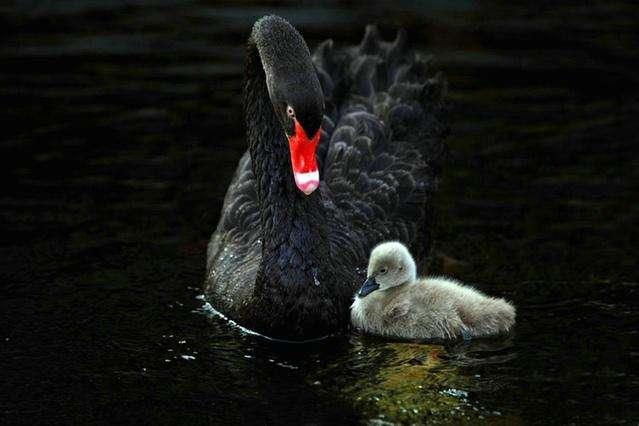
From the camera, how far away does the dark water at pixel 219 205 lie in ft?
21.8

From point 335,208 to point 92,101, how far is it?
343 cm

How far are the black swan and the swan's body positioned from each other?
0.21 meters

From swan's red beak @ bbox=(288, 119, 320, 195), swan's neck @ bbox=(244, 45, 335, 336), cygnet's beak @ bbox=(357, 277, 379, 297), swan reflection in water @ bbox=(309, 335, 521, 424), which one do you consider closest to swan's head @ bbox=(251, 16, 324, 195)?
swan's red beak @ bbox=(288, 119, 320, 195)

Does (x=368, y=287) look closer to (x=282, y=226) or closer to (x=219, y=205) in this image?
(x=282, y=226)

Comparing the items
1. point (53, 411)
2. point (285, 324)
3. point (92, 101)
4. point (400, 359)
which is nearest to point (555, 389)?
point (400, 359)

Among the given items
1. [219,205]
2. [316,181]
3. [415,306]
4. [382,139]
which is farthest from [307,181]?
[219,205]

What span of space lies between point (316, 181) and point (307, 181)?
0.05 meters

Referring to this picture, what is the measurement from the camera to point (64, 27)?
40.0 feet

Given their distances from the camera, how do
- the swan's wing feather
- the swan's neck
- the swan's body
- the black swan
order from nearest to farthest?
the black swan
the swan's body
the swan's neck
the swan's wing feather

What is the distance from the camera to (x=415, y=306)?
720 centimetres

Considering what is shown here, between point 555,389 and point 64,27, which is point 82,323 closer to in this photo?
point 555,389

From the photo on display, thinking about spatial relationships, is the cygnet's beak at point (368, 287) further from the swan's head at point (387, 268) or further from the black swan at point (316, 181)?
the black swan at point (316, 181)

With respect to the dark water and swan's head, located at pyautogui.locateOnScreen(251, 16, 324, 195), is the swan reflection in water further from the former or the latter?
swan's head, located at pyautogui.locateOnScreen(251, 16, 324, 195)

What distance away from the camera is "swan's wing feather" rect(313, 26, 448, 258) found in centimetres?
793
